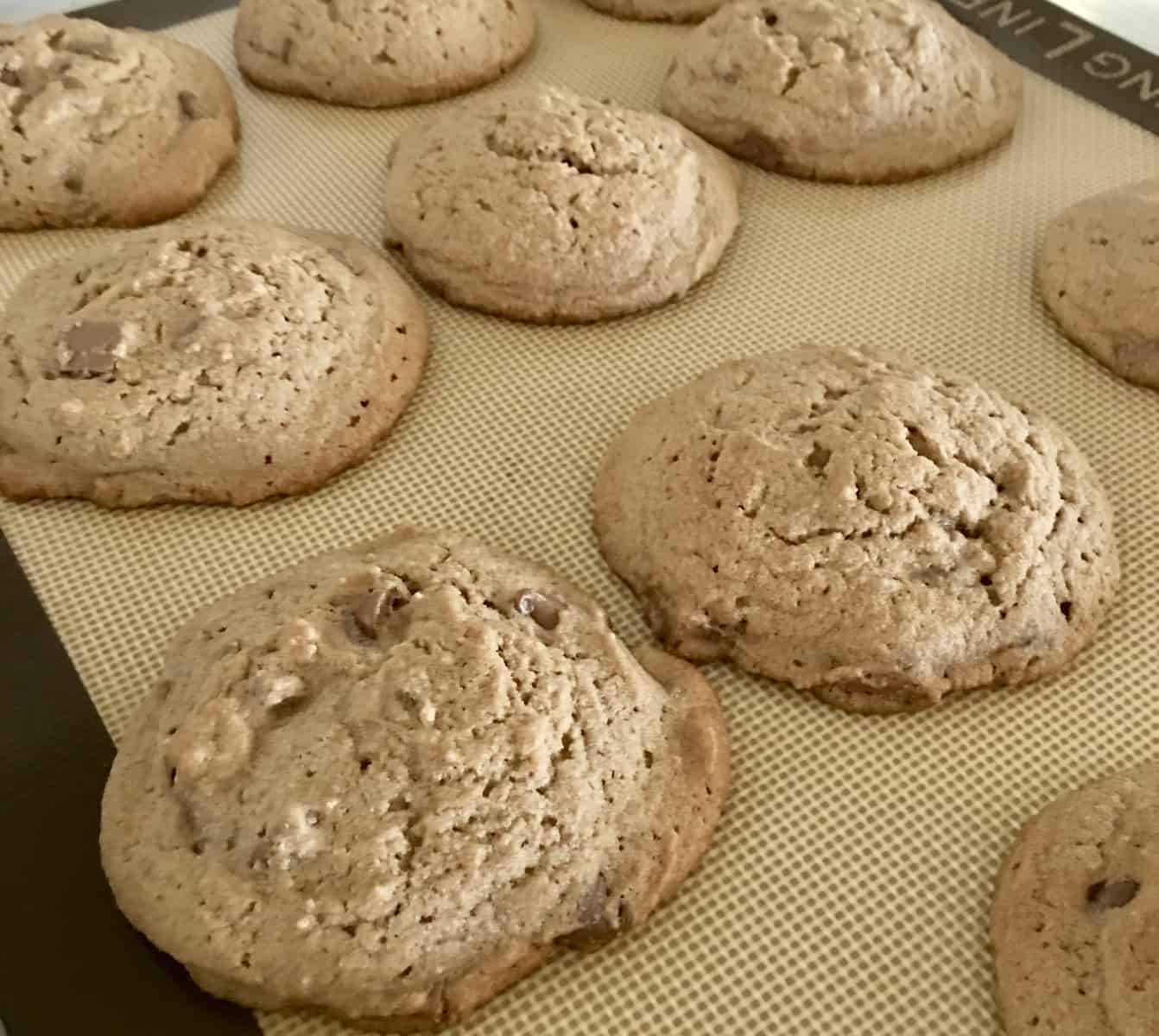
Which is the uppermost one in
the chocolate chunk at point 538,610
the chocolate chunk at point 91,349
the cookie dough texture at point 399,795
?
the chocolate chunk at point 91,349

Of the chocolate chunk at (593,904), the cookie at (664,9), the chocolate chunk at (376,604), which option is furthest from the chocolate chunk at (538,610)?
the cookie at (664,9)

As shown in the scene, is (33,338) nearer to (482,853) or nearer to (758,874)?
(482,853)

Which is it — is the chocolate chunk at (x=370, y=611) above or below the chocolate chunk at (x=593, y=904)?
above

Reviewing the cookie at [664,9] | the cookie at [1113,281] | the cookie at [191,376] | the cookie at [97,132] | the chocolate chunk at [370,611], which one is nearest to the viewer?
the chocolate chunk at [370,611]

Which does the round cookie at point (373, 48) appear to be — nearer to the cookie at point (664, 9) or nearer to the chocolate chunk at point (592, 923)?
the cookie at point (664, 9)

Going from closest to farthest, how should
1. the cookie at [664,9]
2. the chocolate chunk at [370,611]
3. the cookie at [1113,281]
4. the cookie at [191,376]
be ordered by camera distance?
1. the chocolate chunk at [370,611]
2. the cookie at [191,376]
3. the cookie at [1113,281]
4. the cookie at [664,9]

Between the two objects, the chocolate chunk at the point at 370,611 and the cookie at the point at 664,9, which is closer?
the chocolate chunk at the point at 370,611

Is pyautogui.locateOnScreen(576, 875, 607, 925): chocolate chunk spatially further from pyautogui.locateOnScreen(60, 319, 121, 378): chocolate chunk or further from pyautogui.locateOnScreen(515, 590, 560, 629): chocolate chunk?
pyautogui.locateOnScreen(60, 319, 121, 378): chocolate chunk
